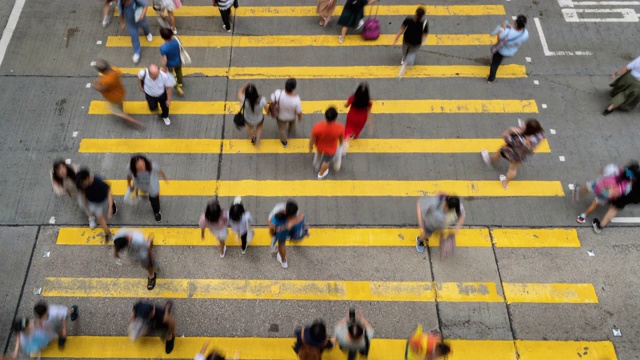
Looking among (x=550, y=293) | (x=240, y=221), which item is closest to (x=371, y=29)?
(x=240, y=221)

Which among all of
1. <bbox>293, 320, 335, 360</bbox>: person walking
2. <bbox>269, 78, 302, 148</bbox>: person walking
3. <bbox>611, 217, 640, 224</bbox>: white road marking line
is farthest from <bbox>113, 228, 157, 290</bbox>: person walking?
<bbox>611, 217, 640, 224</bbox>: white road marking line

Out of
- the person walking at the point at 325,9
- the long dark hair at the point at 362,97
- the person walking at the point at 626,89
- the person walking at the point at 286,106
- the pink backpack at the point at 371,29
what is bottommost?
the person walking at the point at 286,106

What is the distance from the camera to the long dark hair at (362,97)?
25.3 ft

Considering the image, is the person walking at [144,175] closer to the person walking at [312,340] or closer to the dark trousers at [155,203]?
the dark trousers at [155,203]

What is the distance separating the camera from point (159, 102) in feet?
28.9

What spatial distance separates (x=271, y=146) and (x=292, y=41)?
2.89m

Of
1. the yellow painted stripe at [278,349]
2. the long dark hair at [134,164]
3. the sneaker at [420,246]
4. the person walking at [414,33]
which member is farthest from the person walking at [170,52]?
the sneaker at [420,246]

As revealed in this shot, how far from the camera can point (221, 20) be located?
11.0 m

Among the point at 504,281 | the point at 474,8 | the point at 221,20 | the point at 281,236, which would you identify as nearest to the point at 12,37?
the point at 221,20

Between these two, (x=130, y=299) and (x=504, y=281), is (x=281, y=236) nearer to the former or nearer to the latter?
(x=130, y=299)

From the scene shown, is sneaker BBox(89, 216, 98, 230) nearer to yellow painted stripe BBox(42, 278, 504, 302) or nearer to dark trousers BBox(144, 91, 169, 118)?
yellow painted stripe BBox(42, 278, 504, 302)

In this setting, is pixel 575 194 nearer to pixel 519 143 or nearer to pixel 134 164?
pixel 519 143

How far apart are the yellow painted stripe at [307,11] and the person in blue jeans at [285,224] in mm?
5899

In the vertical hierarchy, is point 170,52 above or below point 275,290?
above
